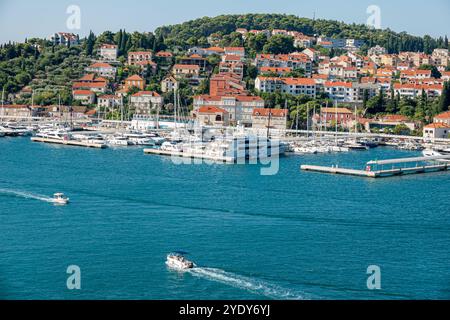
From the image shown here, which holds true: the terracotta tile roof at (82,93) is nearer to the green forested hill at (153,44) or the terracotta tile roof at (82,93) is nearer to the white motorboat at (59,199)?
the green forested hill at (153,44)

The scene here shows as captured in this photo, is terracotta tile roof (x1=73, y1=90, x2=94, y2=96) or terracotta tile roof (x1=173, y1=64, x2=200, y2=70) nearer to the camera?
terracotta tile roof (x1=73, y1=90, x2=94, y2=96)

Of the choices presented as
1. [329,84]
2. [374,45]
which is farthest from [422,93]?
[374,45]

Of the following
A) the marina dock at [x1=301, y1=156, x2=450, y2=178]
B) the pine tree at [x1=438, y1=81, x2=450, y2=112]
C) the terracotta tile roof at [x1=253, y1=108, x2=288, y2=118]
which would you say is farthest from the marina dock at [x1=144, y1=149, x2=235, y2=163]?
the pine tree at [x1=438, y1=81, x2=450, y2=112]

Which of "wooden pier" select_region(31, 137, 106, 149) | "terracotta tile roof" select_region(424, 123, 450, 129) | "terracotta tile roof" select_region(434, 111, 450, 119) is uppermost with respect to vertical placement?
"terracotta tile roof" select_region(434, 111, 450, 119)

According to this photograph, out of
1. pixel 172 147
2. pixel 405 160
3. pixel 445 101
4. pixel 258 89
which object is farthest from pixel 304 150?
pixel 258 89

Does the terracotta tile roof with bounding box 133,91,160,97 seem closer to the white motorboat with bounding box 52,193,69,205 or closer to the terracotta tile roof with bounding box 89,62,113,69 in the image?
the terracotta tile roof with bounding box 89,62,113,69

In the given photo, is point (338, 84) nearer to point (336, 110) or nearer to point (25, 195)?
point (336, 110)
